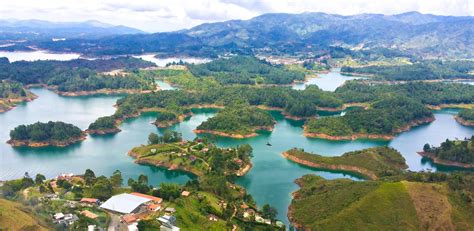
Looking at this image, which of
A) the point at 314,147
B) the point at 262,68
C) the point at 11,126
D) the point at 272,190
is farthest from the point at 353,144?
the point at 262,68

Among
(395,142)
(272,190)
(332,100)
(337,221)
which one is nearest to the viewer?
(337,221)

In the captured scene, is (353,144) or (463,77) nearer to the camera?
(353,144)

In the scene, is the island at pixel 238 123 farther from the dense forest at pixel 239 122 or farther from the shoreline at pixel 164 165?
the shoreline at pixel 164 165

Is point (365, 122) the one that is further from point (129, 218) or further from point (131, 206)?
point (129, 218)

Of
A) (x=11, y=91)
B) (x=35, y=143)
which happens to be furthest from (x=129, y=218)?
(x=11, y=91)

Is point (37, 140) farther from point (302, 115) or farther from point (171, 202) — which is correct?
point (302, 115)

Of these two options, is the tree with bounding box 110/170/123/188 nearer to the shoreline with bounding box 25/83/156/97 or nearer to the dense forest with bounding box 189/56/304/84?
the shoreline with bounding box 25/83/156/97

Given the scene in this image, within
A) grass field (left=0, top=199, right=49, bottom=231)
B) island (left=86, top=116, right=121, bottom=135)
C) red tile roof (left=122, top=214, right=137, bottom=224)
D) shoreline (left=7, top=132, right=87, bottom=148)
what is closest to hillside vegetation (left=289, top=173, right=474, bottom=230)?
red tile roof (left=122, top=214, right=137, bottom=224)
